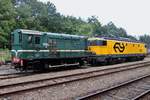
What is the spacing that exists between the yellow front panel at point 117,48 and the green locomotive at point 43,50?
353cm

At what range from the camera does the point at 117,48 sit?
30.4 meters

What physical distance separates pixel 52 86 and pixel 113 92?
3.08 metres

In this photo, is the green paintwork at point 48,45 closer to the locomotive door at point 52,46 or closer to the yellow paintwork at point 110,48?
the locomotive door at point 52,46

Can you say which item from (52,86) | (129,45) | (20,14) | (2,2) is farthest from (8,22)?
(52,86)

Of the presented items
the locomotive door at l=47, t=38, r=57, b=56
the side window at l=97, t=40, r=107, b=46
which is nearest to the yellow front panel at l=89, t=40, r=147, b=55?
the side window at l=97, t=40, r=107, b=46

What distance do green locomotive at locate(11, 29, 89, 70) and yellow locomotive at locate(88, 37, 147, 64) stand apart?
3297mm

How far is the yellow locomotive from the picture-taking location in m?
27.0

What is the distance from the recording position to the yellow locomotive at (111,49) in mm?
27000

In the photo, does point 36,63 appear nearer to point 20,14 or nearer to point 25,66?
point 25,66

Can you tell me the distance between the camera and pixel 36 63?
63.4ft

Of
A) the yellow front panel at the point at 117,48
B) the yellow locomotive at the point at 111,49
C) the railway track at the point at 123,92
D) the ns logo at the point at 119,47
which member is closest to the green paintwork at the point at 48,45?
the yellow locomotive at the point at 111,49

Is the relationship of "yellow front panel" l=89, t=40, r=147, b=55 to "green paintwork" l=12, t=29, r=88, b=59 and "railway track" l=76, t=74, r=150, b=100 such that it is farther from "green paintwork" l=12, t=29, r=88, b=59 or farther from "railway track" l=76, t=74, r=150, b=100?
"railway track" l=76, t=74, r=150, b=100

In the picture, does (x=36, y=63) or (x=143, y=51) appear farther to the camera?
(x=143, y=51)

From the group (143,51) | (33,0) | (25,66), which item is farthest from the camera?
(33,0)
